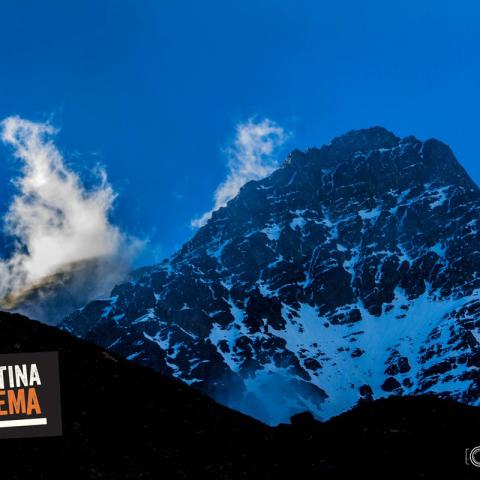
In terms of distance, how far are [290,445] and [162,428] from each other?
717 cm

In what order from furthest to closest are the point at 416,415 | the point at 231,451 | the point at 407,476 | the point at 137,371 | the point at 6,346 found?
the point at 137,371
the point at 6,346
the point at 416,415
the point at 231,451
the point at 407,476

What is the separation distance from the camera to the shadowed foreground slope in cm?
3491

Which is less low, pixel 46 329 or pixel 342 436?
pixel 46 329

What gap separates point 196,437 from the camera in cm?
4059

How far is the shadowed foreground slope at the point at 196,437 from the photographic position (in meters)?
34.9

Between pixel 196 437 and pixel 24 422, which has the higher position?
pixel 24 422

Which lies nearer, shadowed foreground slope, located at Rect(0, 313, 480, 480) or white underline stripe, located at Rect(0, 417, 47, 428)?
white underline stripe, located at Rect(0, 417, 47, 428)

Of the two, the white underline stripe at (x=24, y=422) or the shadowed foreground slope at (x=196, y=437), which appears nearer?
the white underline stripe at (x=24, y=422)

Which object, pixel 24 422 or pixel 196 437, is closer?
pixel 24 422

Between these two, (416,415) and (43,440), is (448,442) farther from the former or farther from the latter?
(43,440)

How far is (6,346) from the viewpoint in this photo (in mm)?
45406

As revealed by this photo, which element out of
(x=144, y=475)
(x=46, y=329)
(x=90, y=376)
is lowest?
(x=144, y=475)

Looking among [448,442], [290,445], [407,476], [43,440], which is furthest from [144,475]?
[448,442]

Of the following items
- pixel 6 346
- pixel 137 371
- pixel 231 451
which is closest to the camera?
pixel 231 451
